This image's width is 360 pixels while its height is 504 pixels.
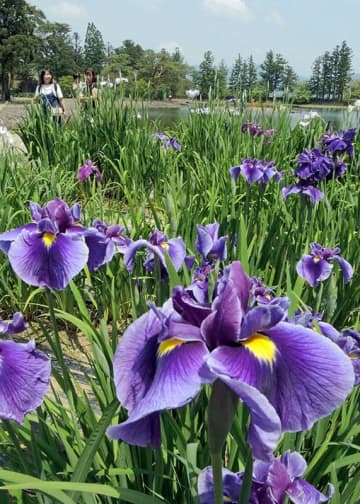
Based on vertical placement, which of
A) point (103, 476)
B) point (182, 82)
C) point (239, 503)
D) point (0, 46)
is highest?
point (0, 46)

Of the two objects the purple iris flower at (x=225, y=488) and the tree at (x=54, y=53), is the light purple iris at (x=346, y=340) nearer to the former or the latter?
the purple iris flower at (x=225, y=488)

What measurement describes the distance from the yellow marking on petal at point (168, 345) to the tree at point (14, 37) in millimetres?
A: 62586

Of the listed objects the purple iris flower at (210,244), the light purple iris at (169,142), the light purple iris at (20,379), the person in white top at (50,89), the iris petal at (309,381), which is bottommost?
the light purple iris at (20,379)

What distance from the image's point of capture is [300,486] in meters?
1.03

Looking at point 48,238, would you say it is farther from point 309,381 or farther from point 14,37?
point 14,37

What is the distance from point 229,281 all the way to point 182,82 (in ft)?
169

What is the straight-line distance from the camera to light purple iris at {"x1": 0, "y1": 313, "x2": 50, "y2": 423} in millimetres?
1106

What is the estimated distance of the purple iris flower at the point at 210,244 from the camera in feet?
6.25

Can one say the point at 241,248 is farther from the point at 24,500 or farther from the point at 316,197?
the point at 316,197

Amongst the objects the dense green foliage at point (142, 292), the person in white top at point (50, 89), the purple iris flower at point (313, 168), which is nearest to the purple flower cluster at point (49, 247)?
the dense green foliage at point (142, 292)

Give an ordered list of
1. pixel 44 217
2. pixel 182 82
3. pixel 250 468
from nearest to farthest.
Answer: pixel 250 468 → pixel 44 217 → pixel 182 82

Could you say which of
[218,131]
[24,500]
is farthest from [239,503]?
[218,131]

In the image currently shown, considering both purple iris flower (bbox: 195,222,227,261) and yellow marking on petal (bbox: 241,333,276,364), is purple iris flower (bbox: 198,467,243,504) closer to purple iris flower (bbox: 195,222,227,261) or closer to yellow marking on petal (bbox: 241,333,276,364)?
yellow marking on petal (bbox: 241,333,276,364)

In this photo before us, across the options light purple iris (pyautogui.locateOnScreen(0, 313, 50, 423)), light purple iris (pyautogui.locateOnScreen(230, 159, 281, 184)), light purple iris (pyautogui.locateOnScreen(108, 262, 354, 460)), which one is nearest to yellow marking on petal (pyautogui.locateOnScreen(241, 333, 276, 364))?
light purple iris (pyautogui.locateOnScreen(108, 262, 354, 460))
